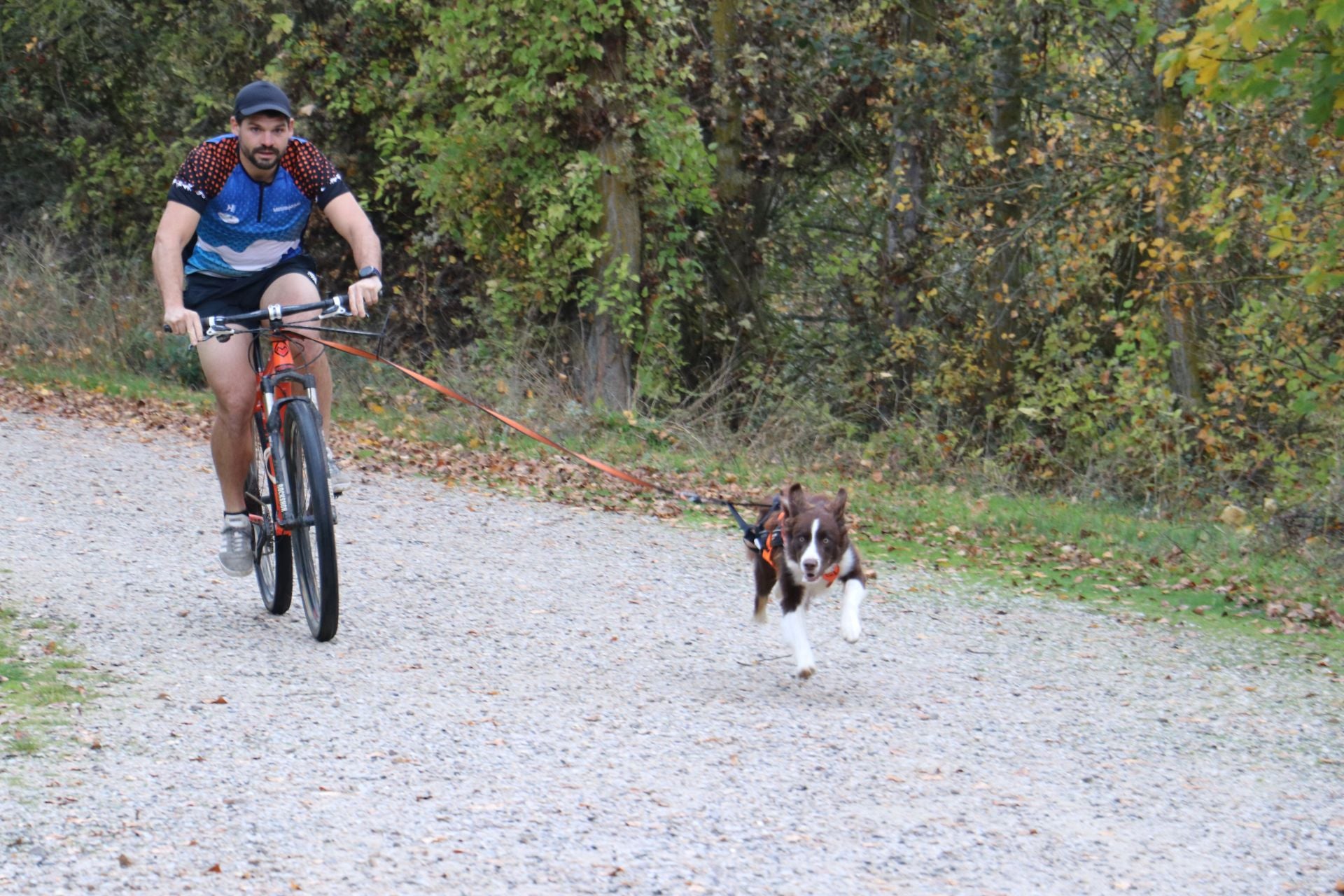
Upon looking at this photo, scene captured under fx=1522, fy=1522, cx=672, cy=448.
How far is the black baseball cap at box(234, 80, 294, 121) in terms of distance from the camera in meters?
6.38

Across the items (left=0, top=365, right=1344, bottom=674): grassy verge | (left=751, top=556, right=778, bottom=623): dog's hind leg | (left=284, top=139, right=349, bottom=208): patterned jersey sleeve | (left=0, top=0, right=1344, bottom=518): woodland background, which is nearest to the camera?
(left=284, top=139, right=349, bottom=208): patterned jersey sleeve

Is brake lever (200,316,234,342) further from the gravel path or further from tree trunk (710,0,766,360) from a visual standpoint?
tree trunk (710,0,766,360)

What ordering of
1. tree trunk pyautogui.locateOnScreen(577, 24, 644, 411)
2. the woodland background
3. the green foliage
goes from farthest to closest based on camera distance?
tree trunk pyautogui.locateOnScreen(577, 24, 644, 411)
the green foliage
the woodland background

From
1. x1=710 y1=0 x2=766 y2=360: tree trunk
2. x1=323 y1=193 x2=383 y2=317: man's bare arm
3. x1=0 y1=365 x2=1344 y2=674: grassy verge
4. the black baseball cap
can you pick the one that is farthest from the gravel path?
x1=710 y1=0 x2=766 y2=360: tree trunk

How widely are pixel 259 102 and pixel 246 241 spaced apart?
0.68 meters

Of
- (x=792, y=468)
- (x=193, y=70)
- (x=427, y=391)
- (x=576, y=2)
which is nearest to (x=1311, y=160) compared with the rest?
(x=792, y=468)

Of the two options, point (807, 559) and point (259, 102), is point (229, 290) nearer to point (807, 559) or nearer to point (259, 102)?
point (259, 102)

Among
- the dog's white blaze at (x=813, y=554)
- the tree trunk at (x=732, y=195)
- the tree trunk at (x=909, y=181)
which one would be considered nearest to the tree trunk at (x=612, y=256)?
the tree trunk at (x=732, y=195)

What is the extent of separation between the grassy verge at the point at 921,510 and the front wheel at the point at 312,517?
443 cm

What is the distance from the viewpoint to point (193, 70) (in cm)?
1972

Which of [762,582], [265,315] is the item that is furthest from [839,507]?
[265,315]

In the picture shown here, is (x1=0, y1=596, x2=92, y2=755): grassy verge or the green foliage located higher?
the green foliage

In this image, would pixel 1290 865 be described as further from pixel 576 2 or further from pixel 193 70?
pixel 193 70

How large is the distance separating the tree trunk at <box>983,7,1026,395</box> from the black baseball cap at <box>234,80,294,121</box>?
454 inches
